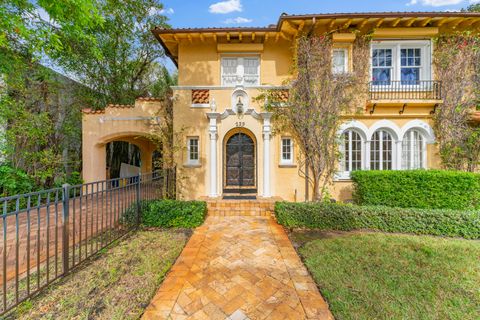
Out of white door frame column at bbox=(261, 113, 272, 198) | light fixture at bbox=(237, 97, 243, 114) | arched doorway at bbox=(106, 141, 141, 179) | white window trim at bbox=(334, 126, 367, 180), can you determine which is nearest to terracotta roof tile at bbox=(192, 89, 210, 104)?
light fixture at bbox=(237, 97, 243, 114)

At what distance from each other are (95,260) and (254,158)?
5.99m

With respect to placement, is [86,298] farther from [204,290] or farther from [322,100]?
[322,100]

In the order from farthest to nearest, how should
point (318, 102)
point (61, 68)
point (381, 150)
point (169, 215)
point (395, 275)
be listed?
point (61, 68) < point (381, 150) < point (318, 102) < point (169, 215) < point (395, 275)

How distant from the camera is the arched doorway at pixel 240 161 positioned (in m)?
8.30

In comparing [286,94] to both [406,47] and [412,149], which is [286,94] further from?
[412,149]

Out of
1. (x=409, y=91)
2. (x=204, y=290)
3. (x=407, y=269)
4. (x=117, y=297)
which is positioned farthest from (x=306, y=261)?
(x=409, y=91)

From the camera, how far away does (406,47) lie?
7.92 metres

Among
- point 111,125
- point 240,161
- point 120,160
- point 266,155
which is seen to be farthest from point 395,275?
point 120,160

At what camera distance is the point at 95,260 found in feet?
13.0

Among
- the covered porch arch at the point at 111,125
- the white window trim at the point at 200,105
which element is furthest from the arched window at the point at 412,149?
the covered porch arch at the point at 111,125

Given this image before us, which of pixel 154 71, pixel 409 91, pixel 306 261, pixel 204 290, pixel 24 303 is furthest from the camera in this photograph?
pixel 154 71

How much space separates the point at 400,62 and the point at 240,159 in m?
7.56

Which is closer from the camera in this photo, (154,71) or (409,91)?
(409,91)

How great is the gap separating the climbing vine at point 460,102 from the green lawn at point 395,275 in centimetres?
406
